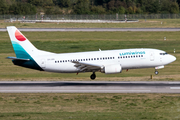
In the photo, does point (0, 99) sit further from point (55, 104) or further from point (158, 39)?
point (158, 39)

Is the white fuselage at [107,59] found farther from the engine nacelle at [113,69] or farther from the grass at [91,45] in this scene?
the grass at [91,45]

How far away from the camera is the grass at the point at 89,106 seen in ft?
92.7

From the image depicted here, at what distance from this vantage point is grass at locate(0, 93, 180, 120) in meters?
28.3

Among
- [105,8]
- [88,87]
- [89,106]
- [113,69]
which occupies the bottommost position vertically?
[88,87]

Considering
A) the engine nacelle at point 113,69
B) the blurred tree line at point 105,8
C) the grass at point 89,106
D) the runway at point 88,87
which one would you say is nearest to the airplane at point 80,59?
the engine nacelle at point 113,69

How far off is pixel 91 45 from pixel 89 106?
5079cm

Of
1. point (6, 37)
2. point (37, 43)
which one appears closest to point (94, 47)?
point (37, 43)

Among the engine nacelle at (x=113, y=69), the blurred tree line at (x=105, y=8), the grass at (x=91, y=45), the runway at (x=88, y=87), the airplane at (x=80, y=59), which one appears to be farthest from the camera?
the blurred tree line at (x=105, y=8)

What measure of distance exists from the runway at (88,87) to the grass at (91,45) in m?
4.07

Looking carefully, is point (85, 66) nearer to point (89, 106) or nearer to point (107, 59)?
point (107, 59)

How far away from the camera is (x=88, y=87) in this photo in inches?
1688

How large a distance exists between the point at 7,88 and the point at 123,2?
164163 millimetres

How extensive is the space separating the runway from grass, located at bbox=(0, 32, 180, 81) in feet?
13.3

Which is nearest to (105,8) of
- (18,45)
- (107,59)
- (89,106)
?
(107,59)
